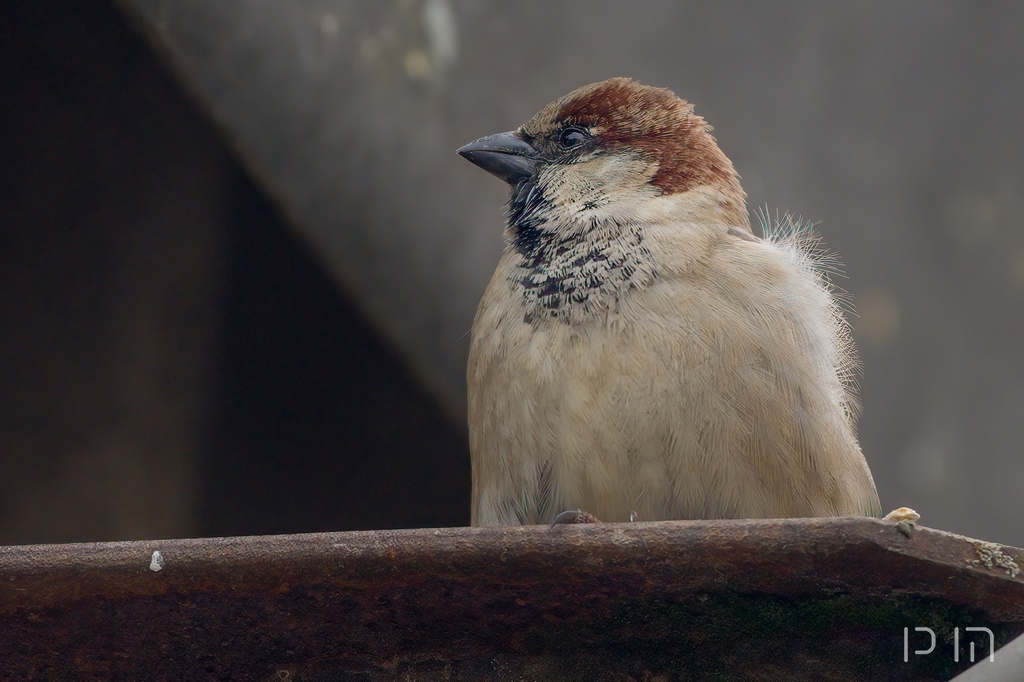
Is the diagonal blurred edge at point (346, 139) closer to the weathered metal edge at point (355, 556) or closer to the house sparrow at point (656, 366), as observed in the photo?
the house sparrow at point (656, 366)

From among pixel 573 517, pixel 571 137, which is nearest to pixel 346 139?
pixel 571 137

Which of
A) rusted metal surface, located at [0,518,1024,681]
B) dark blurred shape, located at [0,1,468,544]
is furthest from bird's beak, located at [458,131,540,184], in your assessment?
rusted metal surface, located at [0,518,1024,681]

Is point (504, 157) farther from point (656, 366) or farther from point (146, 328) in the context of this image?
point (146, 328)

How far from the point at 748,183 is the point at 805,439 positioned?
134cm

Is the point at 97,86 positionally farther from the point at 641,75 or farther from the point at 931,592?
the point at 931,592

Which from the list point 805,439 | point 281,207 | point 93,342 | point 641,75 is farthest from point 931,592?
point 93,342

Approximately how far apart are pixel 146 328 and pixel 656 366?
1.73 m

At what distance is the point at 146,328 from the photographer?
3350 mm

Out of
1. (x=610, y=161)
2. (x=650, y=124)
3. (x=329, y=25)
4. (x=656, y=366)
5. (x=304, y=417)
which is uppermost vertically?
(x=329, y=25)

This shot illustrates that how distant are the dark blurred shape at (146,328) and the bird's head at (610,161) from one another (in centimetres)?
66

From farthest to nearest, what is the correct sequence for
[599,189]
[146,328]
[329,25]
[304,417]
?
[304,417], [146,328], [329,25], [599,189]

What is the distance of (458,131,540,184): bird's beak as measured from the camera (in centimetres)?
283

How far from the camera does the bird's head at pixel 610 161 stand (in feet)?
8.64

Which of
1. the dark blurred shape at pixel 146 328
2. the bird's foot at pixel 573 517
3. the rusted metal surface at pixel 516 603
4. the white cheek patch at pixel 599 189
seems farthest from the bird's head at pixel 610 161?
the rusted metal surface at pixel 516 603
